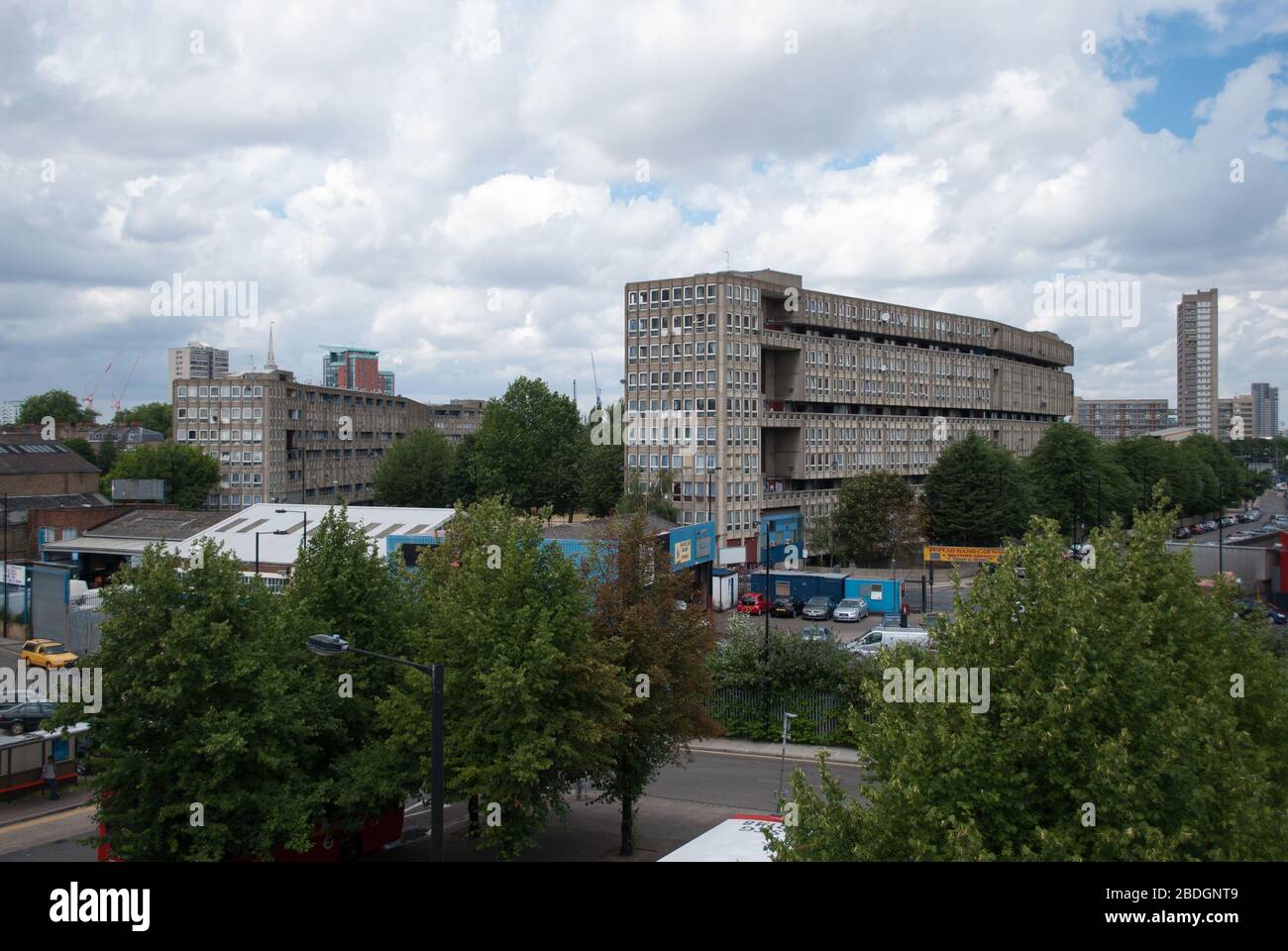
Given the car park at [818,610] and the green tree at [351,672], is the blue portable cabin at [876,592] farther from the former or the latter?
the green tree at [351,672]

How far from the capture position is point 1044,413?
115938 millimetres

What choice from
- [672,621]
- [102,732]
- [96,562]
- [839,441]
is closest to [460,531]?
[672,621]

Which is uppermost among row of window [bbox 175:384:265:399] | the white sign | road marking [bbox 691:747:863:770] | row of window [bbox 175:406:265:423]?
row of window [bbox 175:384:265:399]

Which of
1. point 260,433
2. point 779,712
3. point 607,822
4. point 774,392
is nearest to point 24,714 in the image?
point 607,822

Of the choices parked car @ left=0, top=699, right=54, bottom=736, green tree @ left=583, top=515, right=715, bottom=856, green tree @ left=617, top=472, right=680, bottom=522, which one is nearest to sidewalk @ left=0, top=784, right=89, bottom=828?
parked car @ left=0, top=699, right=54, bottom=736

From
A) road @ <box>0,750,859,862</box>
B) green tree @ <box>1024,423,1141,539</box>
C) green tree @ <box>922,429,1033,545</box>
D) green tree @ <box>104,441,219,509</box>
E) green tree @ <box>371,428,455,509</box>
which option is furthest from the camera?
green tree @ <box>371,428,455,509</box>

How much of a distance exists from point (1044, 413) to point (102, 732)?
115m

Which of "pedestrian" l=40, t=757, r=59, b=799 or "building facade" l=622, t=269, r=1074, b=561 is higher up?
"building facade" l=622, t=269, r=1074, b=561

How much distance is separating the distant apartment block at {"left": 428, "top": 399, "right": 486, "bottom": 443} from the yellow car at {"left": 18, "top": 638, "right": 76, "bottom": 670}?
115 m

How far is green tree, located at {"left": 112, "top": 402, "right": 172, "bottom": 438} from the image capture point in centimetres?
15984

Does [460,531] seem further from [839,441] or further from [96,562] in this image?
[839,441]

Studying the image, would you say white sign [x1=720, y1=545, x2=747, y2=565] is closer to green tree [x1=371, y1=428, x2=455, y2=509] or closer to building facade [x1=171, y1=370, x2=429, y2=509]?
green tree [x1=371, y1=428, x2=455, y2=509]
